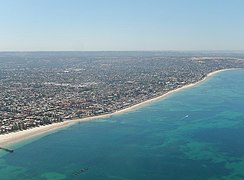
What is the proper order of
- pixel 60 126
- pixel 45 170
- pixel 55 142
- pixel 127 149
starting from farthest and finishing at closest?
pixel 60 126, pixel 55 142, pixel 127 149, pixel 45 170

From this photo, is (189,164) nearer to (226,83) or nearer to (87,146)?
(87,146)

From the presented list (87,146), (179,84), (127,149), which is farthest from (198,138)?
(179,84)

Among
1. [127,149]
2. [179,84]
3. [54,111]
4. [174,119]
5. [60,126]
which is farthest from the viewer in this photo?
[179,84]

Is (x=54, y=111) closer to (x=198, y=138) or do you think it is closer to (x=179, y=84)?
(x=198, y=138)

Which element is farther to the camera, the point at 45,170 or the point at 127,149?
the point at 127,149

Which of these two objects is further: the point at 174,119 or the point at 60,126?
the point at 174,119

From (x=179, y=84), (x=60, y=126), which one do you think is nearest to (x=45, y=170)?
(x=60, y=126)
